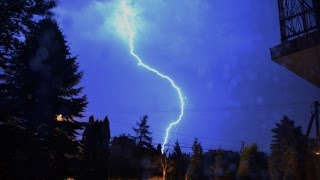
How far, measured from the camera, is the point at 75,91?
23.0 m

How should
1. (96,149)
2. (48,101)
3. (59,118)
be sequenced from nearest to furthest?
1. (48,101)
2. (59,118)
3. (96,149)

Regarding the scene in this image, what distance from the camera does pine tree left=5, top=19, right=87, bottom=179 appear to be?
19.5 meters

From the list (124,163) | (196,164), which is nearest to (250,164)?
(196,164)

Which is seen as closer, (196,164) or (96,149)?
(96,149)

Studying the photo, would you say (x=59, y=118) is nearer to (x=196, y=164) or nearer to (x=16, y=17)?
(x=16, y=17)

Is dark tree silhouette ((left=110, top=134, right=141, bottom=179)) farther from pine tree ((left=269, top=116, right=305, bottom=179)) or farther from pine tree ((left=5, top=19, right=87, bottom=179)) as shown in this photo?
pine tree ((left=5, top=19, right=87, bottom=179))

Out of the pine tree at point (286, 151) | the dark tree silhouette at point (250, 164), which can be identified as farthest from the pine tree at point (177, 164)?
the pine tree at point (286, 151)

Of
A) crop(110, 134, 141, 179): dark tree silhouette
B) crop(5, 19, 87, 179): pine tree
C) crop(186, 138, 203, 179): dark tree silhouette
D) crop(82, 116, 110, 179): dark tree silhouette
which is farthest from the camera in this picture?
crop(186, 138, 203, 179): dark tree silhouette

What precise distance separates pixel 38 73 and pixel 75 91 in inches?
104

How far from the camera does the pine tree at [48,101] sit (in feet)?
64.1

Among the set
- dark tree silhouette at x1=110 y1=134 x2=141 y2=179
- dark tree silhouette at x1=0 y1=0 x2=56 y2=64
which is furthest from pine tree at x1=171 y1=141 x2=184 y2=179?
dark tree silhouette at x1=0 y1=0 x2=56 y2=64

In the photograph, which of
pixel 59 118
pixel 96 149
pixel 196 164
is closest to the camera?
pixel 59 118

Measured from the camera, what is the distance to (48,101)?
2148 centimetres

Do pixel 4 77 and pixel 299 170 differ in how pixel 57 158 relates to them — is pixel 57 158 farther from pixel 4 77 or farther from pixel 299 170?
pixel 299 170
